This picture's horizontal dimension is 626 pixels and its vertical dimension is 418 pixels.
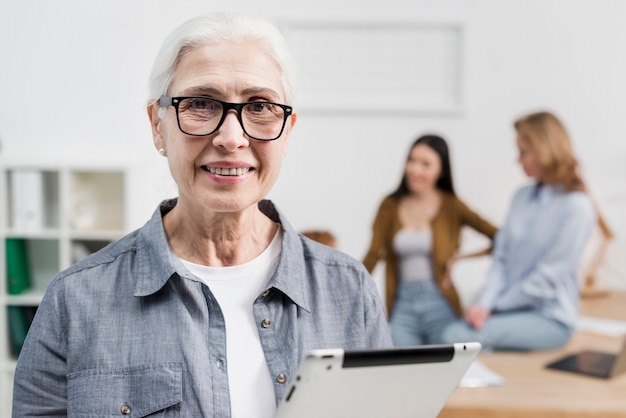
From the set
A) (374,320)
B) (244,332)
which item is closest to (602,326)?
(374,320)

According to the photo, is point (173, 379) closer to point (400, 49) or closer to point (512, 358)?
point (512, 358)

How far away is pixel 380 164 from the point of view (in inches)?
130

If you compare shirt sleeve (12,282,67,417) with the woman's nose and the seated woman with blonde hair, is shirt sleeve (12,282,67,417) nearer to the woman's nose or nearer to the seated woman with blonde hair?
the woman's nose

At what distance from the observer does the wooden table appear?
84.0 inches

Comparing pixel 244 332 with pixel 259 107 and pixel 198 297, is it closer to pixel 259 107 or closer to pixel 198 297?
pixel 198 297

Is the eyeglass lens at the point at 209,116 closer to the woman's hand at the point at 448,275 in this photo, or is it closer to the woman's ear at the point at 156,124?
the woman's ear at the point at 156,124

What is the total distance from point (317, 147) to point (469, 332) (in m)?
1.21

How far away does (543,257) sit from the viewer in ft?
9.85

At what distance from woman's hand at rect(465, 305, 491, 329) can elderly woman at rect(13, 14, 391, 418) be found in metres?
2.21

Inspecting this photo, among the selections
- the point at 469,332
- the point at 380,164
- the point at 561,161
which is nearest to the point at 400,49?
the point at 380,164

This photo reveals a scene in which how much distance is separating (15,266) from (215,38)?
2725mm

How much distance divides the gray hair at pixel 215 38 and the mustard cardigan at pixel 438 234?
2.26 m

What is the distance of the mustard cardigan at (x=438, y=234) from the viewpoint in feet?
10.3

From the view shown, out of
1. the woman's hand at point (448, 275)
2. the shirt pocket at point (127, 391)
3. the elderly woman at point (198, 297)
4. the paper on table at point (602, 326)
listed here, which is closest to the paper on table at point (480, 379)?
the woman's hand at point (448, 275)
